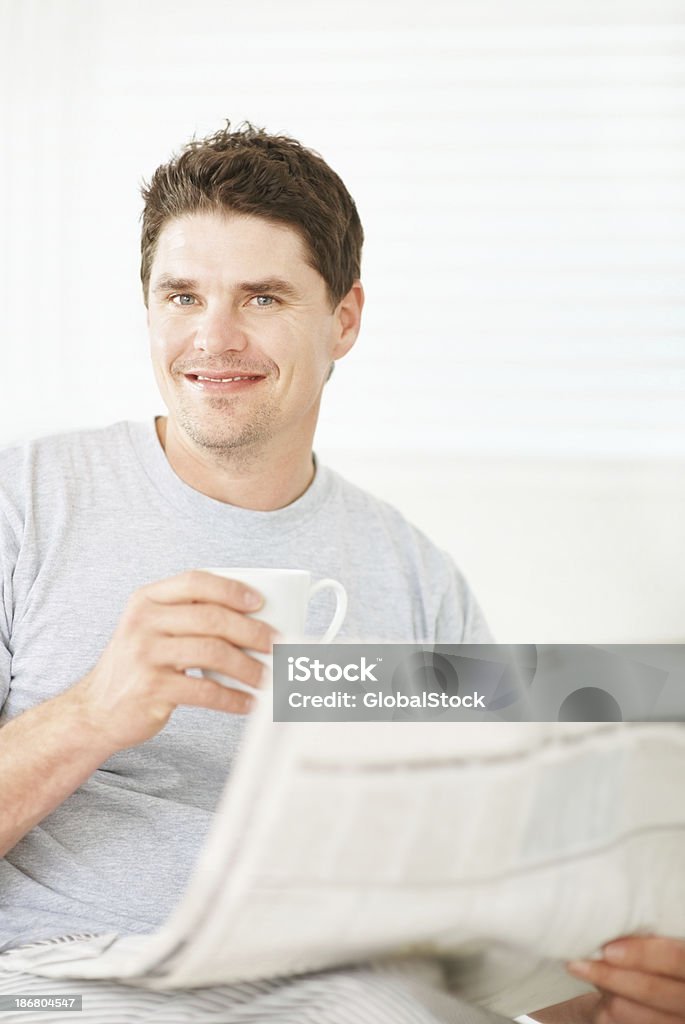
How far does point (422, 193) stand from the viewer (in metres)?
0.98

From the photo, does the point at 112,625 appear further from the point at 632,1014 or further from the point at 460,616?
the point at 632,1014

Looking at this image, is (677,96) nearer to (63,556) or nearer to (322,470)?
(322,470)

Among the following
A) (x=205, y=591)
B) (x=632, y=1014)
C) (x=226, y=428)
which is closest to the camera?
(x=205, y=591)

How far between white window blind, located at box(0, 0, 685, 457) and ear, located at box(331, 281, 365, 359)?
0.4 inches

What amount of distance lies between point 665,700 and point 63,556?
509 mm

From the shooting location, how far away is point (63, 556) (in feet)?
2.96

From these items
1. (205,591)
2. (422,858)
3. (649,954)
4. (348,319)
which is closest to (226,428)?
(348,319)

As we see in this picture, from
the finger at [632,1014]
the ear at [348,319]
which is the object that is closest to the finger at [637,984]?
the finger at [632,1014]

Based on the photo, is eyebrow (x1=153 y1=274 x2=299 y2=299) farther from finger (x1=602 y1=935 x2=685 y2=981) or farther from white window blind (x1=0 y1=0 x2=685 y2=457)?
finger (x1=602 y1=935 x2=685 y2=981)

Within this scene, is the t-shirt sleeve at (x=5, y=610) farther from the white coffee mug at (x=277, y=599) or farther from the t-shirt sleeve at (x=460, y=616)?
the t-shirt sleeve at (x=460, y=616)

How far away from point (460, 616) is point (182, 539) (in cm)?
26

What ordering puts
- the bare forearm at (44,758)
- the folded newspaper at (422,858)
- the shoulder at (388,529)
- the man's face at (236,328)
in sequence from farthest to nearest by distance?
the shoulder at (388,529)
the man's face at (236,328)
the bare forearm at (44,758)
the folded newspaper at (422,858)

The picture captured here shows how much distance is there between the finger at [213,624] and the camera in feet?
2.38

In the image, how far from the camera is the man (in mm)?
813
